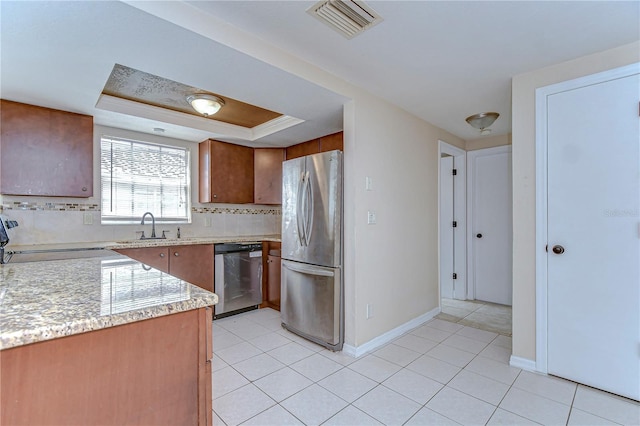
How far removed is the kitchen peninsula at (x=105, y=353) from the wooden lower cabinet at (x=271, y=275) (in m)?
2.47

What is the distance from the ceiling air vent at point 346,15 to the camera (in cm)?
159

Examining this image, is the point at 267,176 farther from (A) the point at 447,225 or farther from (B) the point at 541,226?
(B) the point at 541,226

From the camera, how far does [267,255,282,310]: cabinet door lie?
367 centimetres

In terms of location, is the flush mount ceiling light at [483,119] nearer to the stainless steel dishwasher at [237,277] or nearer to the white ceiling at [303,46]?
the white ceiling at [303,46]

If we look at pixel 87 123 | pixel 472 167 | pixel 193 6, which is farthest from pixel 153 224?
pixel 472 167

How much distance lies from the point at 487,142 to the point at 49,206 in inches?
198

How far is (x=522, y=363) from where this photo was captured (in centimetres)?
233

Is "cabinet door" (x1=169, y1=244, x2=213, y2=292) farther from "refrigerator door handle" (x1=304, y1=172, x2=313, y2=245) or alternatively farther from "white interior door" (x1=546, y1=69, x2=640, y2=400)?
"white interior door" (x1=546, y1=69, x2=640, y2=400)

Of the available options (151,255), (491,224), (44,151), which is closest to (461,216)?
(491,224)

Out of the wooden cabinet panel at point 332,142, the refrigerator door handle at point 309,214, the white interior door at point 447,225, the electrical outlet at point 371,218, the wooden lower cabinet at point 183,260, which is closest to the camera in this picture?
the electrical outlet at point 371,218

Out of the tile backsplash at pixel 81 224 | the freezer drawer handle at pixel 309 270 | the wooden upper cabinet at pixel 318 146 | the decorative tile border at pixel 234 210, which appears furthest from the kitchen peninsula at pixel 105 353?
the decorative tile border at pixel 234 210

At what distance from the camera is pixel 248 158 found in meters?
4.09

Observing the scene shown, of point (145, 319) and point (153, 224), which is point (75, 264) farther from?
point (153, 224)

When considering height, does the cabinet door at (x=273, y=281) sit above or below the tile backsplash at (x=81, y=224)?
below
